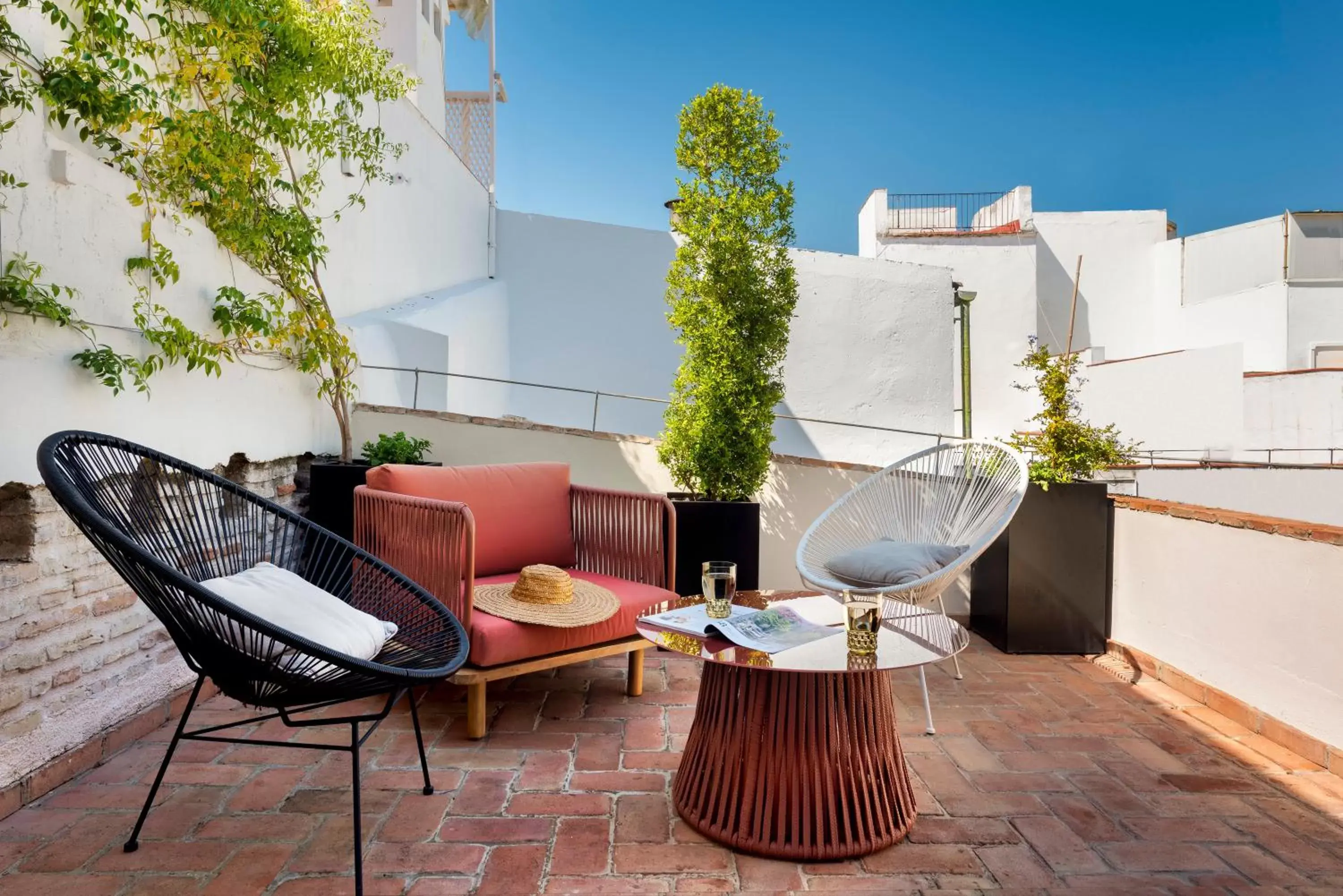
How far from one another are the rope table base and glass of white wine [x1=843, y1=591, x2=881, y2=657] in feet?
0.22

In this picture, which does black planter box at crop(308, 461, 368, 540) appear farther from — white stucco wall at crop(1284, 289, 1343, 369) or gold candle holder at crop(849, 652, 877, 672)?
white stucco wall at crop(1284, 289, 1343, 369)

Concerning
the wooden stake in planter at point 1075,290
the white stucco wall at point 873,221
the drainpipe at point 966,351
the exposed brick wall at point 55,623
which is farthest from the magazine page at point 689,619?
the wooden stake in planter at point 1075,290

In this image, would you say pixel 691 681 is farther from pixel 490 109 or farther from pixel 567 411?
pixel 490 109

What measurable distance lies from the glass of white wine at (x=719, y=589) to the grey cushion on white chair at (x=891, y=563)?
90 cm

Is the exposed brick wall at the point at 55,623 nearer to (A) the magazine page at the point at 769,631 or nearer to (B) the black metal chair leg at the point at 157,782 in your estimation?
(B) the black metal chair leg at the point at 157,782

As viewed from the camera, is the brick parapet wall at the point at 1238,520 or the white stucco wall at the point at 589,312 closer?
the brick parapet wall at the point at 1238,520

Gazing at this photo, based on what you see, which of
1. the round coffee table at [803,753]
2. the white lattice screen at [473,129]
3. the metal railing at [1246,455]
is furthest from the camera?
the metal railing at [1246,455]

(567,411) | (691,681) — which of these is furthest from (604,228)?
(691,681)

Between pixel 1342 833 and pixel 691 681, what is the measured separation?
1973mm

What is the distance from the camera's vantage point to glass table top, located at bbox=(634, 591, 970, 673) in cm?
175

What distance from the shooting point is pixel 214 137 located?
9.68 feet

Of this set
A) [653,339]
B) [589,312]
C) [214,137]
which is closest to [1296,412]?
[653,339]

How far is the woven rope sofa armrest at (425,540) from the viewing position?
2.40 meters

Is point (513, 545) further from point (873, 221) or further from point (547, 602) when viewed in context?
point (873, 221)
